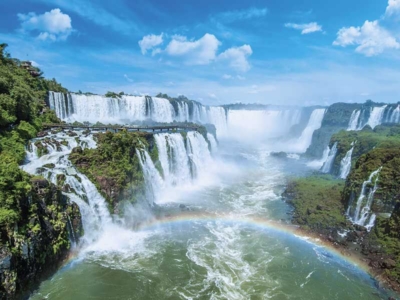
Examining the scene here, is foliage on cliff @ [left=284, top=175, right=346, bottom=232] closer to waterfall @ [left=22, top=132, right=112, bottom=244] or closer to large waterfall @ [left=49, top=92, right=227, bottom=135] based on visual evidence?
waterfall @ [left=22, top=132, right=112, bottom=244]

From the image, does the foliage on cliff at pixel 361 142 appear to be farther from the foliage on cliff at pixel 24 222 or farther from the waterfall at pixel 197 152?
the foliage on cliff at pixel 24 222

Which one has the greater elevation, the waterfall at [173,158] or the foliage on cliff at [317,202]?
the waterfall at [173,158]

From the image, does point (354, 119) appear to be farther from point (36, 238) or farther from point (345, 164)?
point (36, 238)

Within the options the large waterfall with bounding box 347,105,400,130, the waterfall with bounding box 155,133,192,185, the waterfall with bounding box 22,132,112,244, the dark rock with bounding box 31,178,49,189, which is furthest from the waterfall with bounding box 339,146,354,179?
the dark rock with bounding box 31,178,49,189

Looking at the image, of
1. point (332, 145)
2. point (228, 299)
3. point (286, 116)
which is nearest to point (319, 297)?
point (228, 299)

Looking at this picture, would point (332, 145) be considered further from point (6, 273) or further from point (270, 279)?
point (6, 273)

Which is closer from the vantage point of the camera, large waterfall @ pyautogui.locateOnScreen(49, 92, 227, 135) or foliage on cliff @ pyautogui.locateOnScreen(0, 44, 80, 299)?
foliage on cliff @ pyautogui.locateOnScreen(0, 44, 80, 299)

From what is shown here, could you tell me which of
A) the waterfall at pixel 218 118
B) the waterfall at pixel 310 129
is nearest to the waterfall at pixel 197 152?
the waterfall at pixel 218 118
